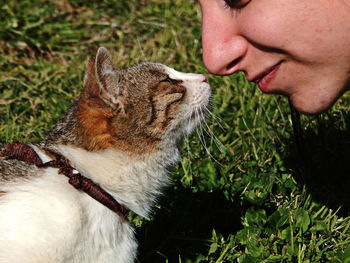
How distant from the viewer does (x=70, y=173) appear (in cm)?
235

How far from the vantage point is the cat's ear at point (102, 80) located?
2459 millimetres

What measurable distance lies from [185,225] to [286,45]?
1463 mm

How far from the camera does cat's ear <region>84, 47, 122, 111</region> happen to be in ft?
8.07

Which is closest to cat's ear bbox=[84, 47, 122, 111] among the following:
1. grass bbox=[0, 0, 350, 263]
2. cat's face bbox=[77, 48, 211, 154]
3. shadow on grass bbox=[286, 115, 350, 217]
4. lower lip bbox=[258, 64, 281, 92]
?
cat's face bbox=[77, 48, 211, 154]

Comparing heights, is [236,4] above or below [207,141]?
above

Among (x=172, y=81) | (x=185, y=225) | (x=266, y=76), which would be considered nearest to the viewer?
(x=266, y=76)

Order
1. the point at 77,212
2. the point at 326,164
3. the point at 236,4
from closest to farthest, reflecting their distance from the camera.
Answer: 1. the point at 77,212
2. the point at 236,4
3. the point at 326,164

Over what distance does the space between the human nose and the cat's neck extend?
0.57 m

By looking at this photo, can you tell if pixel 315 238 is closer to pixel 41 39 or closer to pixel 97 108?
pixel 97 108

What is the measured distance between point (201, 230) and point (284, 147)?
3.29ft

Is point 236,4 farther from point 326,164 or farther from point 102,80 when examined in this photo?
point 326,164

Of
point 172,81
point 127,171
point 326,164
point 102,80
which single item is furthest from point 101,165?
point 326,164

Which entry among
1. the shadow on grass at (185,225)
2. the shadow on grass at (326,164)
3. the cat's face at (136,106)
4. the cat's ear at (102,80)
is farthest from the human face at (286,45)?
the shadow on grass at (185,225)

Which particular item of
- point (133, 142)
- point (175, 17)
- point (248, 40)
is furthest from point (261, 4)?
point (175, 17)
